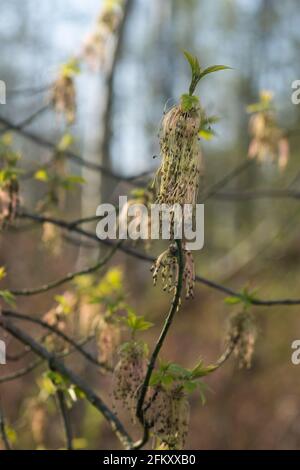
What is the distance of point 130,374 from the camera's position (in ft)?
7.49

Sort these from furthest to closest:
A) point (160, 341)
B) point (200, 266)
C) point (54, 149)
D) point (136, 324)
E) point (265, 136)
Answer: point (200, 266) → point (265, 136) → point (54, 149) → point (136, 324) → point (160, 341)

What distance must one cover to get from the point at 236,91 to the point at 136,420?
66.8ft

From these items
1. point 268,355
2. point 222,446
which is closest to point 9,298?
point 222,446

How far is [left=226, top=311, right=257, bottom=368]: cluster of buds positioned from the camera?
2.76 meters

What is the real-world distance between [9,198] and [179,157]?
54.6 inches

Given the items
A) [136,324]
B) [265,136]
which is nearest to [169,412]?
[136,324]

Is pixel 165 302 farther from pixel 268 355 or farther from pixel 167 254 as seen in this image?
pixel 167 254

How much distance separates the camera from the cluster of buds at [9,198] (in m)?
2.94

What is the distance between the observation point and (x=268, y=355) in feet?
38.3

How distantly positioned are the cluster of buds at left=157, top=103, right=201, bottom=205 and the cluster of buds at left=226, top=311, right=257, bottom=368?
1160mm

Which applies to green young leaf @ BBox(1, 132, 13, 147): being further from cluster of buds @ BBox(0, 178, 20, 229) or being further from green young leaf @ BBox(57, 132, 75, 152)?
cluster of buds @ BBox(0, 178, 20, 229)

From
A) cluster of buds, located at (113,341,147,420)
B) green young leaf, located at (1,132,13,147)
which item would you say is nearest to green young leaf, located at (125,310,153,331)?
cluster of buds, located at (113,341,147,420)

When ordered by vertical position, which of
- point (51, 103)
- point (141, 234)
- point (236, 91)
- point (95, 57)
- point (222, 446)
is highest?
point (236, 91)

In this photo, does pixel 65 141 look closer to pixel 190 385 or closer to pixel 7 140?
pixel 7 140
